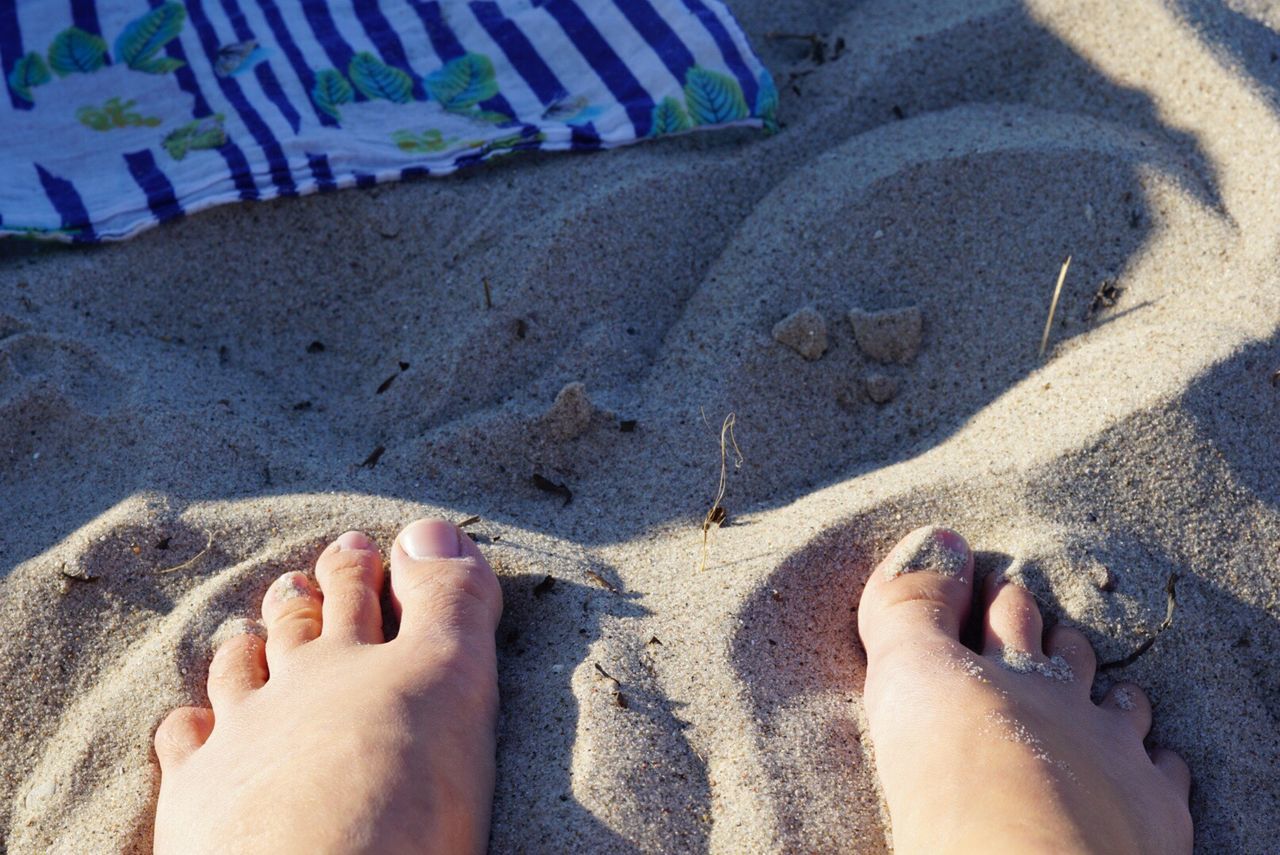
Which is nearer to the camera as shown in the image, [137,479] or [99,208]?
[137,479]

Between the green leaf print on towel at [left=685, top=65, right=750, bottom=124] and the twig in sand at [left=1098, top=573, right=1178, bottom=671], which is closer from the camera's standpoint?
the twig in sand at [left=1098, top=573, right=1178, bottom=671]

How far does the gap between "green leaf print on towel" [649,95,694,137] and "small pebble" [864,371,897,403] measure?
2.60 ft

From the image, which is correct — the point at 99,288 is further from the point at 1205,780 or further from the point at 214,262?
the point at 1205,780

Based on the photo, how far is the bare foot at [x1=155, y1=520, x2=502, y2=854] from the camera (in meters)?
1.46

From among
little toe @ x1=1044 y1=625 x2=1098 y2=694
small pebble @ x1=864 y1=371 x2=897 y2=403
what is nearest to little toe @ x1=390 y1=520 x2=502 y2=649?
small pebble @ x1=864 y1=371 x2=897 y2=403

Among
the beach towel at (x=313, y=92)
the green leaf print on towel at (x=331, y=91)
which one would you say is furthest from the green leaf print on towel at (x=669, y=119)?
the green leaf print on towel at (x=331, y=91)

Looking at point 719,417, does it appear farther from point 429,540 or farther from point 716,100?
point 716,100

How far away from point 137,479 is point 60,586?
22 centimetres

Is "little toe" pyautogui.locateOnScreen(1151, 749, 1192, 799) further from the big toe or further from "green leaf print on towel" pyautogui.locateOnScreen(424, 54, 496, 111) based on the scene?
"green leaf print on towel" pyautogui.locateOnScreen(424, 54, 496, 111)

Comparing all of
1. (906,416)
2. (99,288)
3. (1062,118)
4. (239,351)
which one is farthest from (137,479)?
(1062,118)

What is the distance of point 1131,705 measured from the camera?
1655 millimetres

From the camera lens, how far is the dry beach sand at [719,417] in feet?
5.27

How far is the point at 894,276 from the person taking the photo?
2.12 meters

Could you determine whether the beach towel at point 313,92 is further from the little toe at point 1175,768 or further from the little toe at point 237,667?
the little toe at point 1175,768
